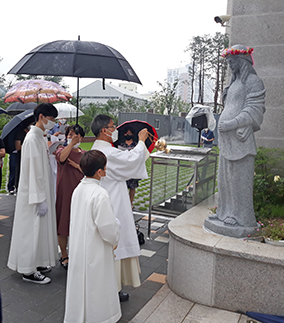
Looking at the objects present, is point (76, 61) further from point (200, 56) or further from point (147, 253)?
point (200, 56)

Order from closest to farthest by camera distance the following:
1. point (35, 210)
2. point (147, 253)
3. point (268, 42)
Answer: point (35, 210), point (147, 253), point (268, 42)

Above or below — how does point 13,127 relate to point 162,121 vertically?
above

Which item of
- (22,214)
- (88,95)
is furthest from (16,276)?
(88,95)

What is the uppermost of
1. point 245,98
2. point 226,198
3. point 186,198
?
point 245,98

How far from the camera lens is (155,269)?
468 cm

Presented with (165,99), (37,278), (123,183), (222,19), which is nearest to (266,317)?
(123,183)

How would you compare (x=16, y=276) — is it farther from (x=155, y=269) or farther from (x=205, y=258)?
(x=205, y=258)

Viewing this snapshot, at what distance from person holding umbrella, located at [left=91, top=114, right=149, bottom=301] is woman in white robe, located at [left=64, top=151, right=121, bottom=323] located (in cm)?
61

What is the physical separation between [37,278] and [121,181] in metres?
1.66

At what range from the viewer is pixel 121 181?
3582mm

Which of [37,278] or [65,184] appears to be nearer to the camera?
[37,278]

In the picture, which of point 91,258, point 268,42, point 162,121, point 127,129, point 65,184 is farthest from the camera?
point 162,121

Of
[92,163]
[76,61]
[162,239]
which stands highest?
[76,61]

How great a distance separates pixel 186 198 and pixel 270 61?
2.83 metres
